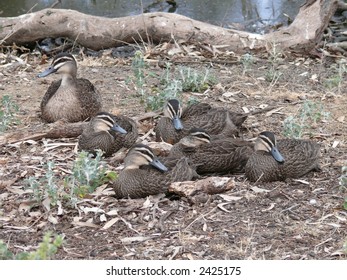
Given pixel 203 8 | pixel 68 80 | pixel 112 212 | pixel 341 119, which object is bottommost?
pixel 203 8

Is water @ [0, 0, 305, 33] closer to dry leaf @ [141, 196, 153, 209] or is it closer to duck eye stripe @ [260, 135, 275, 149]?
duck eye stripe @ [260, 135, 275, 149]

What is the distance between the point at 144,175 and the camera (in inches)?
260

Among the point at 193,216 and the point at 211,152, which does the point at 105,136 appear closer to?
the point at 211,152

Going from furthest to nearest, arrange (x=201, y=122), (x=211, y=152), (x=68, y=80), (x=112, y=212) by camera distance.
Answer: (x=68, y=80), (x=201, y=122), (x=211, y=152), (x=112, y=212)

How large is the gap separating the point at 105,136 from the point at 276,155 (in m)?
1.78

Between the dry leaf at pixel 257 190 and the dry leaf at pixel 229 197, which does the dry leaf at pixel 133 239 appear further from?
the dry leaf at pixel 257 190

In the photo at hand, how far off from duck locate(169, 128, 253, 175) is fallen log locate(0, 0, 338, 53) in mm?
4365

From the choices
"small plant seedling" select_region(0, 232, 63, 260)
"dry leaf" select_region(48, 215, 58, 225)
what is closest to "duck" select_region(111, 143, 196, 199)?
"dry leaf" select_region(48, 215, 58, 225)

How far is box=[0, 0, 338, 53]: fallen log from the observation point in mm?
11391

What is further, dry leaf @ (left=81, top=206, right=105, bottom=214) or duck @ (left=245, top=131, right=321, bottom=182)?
duck @ (left=245, top=131, right=321, bottom=182)

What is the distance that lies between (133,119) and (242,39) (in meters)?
3.66

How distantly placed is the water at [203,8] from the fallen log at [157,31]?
2388mm

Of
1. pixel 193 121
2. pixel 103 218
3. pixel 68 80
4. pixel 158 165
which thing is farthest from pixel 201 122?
pixel 103 218

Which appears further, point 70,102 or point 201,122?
point 70,102
